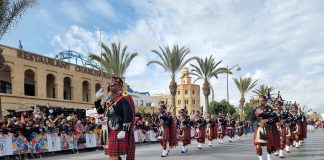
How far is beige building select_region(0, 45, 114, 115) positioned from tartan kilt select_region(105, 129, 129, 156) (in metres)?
28.4

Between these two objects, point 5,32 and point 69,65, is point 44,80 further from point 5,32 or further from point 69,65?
point 5,32

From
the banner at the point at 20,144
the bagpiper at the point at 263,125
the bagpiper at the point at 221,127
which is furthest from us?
the bagpiper at the point at 221,127

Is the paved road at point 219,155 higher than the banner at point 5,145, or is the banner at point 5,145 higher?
the banner at point 5,145

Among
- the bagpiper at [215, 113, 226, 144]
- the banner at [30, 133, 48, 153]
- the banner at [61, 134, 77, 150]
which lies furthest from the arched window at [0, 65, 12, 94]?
the banner at [30, 133, 48, 153]

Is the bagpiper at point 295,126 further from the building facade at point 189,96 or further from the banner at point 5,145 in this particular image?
the building facade at point 189,96

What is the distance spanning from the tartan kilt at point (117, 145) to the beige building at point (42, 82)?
28378mm

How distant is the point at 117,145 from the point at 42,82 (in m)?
35.9

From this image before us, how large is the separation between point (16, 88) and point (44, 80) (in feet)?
15.8

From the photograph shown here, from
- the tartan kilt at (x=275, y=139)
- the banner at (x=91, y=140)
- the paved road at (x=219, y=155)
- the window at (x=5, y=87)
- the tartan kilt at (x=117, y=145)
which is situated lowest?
the paved road at (x=219, y=155)

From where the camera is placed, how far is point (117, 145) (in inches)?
303

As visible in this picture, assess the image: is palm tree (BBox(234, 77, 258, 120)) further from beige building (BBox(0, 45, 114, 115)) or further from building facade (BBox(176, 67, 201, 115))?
building facade (BBox(176, 67, 201, 115))

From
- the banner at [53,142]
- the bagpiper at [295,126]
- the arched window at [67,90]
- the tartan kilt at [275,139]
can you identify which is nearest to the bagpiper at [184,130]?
the bagpiper at [295,126]

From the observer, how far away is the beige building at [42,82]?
1460 inches

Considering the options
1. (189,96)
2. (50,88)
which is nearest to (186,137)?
(50,88)
